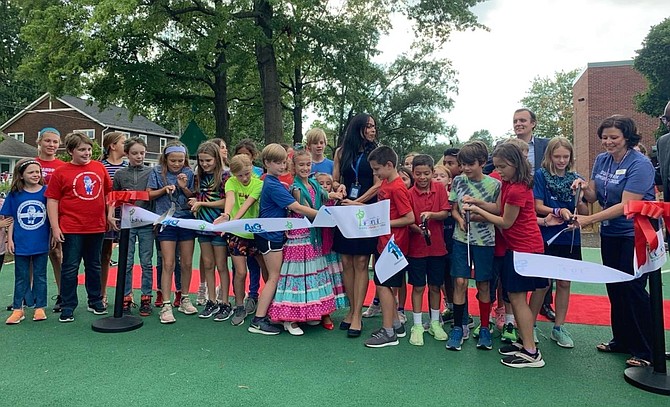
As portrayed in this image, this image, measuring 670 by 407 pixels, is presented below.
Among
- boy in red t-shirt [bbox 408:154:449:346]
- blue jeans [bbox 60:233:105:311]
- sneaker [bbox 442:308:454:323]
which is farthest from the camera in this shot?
A: sneaker [bbox 442:308:454:323]

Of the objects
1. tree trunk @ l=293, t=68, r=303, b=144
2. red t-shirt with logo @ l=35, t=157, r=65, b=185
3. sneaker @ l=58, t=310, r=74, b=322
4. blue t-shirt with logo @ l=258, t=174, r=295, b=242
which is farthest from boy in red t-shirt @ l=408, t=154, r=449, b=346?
tree trunk @ l=293, t=68, r=303, b=144

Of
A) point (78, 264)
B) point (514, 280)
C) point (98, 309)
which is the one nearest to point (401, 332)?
point (514, 280)

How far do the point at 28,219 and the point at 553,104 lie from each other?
188ft

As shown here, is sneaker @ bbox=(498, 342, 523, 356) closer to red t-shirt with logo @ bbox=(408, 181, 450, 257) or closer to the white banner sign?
red t-shirt with logo @ bbox=(408, 181, 450, 257)

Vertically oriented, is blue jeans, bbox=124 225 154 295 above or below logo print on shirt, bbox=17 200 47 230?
below

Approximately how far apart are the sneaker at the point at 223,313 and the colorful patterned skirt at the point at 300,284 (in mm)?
655

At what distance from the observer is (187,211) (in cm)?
490

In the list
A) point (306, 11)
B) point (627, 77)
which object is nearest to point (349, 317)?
point (306, 11)

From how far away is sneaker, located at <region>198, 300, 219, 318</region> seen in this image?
196 inches

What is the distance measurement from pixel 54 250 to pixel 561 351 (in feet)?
17.3

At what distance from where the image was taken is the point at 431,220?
426cm

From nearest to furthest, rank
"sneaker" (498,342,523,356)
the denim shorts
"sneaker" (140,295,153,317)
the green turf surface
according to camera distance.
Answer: the green turf surface < "sneaker" (498,342,523,356) < the denim shorts < "sneaker" (140,295,153,317)

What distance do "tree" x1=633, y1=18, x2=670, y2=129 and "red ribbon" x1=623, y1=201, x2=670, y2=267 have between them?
24.5m

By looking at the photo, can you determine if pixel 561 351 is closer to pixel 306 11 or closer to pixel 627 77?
pixel 306 11
